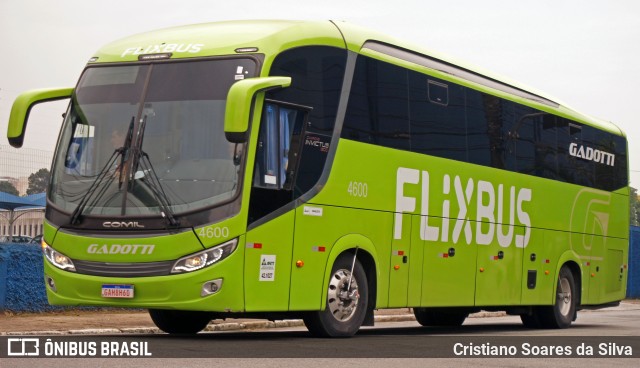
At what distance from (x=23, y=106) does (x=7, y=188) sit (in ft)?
44.4

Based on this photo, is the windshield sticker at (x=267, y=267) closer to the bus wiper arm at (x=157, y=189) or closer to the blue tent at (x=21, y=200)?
the bus wiper arm at (x=157, y=189)

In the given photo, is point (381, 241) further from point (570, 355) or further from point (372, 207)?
point (570, 355)

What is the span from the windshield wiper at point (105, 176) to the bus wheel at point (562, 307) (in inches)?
414

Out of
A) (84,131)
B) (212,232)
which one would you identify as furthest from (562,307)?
(84,131)

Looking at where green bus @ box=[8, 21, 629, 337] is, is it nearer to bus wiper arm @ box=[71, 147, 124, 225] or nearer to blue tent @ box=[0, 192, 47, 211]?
bus wiper arm @ box=[71, 147, 124, 225]

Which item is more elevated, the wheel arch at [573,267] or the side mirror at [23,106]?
the side mirror at [23,106]

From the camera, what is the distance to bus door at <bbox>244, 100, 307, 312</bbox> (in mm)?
13789

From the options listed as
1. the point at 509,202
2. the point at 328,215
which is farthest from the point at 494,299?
the point at 328,215

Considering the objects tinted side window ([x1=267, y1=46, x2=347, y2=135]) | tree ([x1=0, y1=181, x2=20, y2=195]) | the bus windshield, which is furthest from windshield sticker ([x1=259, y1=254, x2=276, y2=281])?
tree ([x1=0, y1=181, x2=20, y2=195])

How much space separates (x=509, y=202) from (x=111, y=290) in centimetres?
848

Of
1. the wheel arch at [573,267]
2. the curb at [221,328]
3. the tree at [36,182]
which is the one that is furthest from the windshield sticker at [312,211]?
the tree at [36,182]

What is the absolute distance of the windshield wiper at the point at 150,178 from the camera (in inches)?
534

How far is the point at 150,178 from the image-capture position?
1373cm

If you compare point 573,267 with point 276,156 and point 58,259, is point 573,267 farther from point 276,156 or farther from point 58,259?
point 58,259
